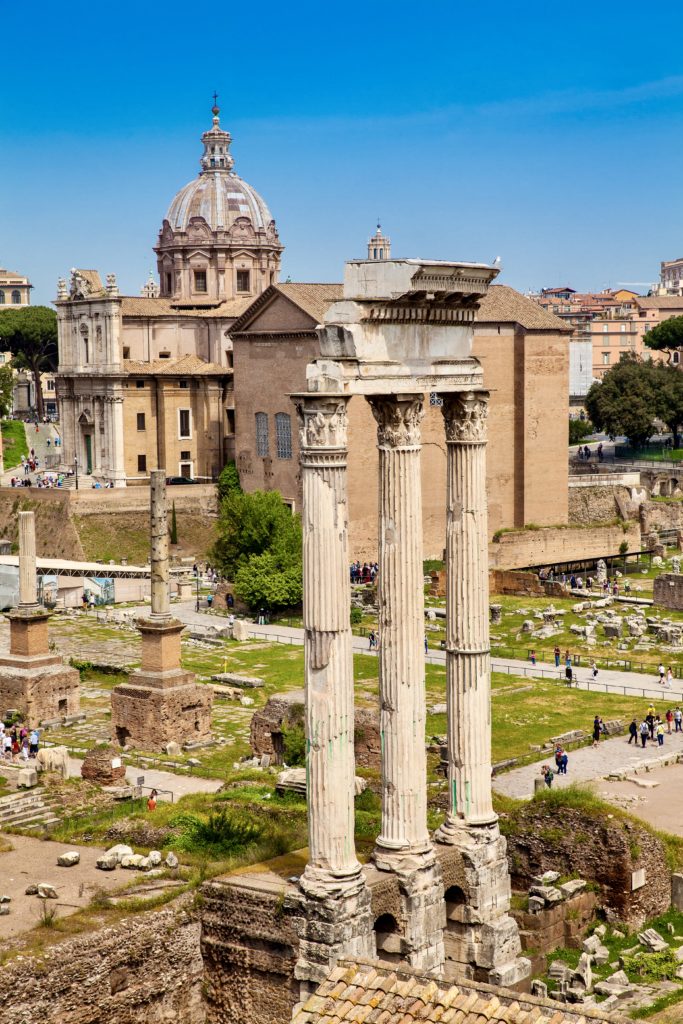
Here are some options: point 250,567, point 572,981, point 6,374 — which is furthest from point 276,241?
point 572,981

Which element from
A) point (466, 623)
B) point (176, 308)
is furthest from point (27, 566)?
point (176, 308)

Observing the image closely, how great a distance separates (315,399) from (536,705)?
2005cm

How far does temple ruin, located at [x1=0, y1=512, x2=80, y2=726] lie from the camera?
31656mm

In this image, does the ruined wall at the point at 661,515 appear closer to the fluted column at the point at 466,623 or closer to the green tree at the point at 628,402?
the green tree at the point at 628,402

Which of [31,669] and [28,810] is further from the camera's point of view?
[31,669]

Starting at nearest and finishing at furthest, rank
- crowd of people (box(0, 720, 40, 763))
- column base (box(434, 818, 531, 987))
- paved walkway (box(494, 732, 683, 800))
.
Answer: column base (box(434, 818, 531, 987)), paved walkway (box(494, 732, 683, 800)), crowd of people (box(0, 720, 40, 763))

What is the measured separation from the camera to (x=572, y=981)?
1725cm

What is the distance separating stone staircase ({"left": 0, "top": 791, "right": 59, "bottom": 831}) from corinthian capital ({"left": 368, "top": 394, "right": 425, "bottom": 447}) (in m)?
9.29

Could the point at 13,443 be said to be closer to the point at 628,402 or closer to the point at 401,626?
the point at 628,402

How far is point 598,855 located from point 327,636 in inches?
259

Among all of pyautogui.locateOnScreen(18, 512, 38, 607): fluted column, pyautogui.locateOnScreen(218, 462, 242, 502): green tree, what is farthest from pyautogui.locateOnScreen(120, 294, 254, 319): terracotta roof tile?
pyautogui.locateOnScreen(18, 512, 38, 607): fluted column

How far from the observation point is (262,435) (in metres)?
52.6

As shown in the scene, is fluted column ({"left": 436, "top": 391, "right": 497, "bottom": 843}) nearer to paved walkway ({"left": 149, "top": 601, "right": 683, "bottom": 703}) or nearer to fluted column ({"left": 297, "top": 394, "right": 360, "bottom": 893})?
fluted column ({"left": 297, "top": 394, "right": 360, "bottom": 893})

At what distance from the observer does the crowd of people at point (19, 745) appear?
94.3 feet
